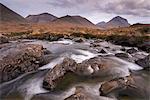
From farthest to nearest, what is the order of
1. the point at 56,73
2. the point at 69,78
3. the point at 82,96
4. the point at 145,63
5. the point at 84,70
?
the point at 145,63 < the point at 84,70 < the point at 69,78 < the point at 56,73 < the point at 82,96

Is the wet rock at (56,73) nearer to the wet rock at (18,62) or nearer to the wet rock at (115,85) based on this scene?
the wet rock at (18,62)

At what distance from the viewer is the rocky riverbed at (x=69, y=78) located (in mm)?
13281

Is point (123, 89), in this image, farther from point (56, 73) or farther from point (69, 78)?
point (56, 73)

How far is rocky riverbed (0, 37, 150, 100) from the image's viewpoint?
1328cm

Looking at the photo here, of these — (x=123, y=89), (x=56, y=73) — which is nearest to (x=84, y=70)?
(x=56, y=73)

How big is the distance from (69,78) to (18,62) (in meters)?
3.84

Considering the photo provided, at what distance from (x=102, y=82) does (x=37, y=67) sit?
16.2 feet

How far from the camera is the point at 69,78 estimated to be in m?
15.6

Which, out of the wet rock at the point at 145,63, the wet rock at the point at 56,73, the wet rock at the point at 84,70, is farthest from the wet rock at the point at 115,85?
the wet rock at the point at 145,63

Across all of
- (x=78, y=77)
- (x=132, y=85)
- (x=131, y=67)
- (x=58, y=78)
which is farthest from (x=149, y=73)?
(x=58, y=78)

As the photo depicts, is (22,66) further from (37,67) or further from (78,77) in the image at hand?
(78,77)

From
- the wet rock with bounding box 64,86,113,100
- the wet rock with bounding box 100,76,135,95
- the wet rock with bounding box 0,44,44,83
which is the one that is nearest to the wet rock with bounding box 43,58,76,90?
the wet rock with bounding box 64,86,113,100

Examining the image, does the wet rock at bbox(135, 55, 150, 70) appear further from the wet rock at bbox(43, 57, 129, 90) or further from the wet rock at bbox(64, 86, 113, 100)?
the wet rock at bbox(64, 86, 113, 100)

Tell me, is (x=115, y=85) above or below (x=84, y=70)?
below
